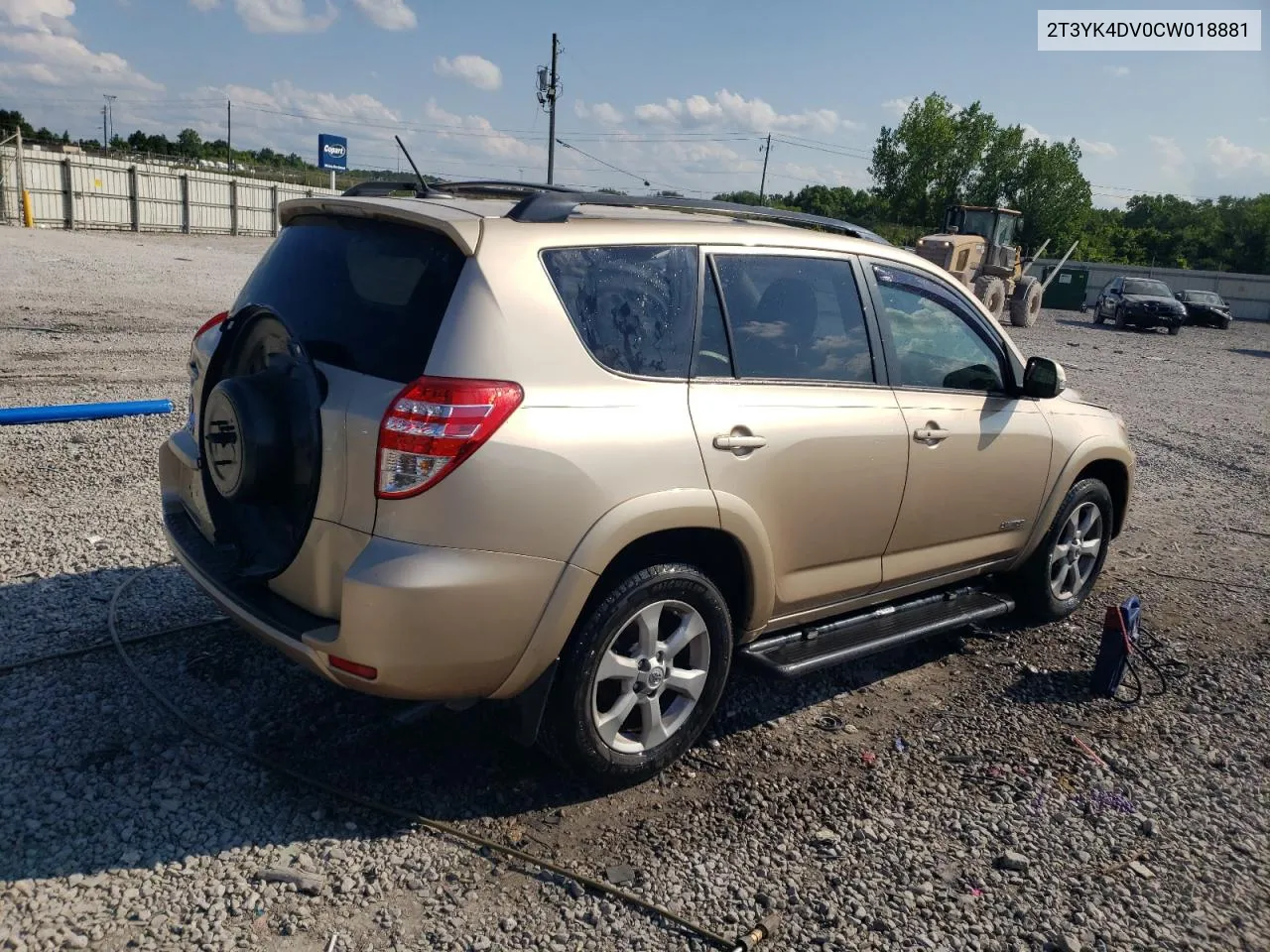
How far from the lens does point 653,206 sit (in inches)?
159

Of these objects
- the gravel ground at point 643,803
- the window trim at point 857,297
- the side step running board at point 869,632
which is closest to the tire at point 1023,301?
the gravel ground at point 643,803

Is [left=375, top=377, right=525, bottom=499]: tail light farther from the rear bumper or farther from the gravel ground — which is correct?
the gravel ground

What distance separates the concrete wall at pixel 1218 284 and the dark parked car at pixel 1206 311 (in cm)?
902

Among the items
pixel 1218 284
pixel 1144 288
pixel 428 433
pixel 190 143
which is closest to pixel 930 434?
pixel 428 433

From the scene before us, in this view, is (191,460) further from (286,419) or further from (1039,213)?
(1039,213)

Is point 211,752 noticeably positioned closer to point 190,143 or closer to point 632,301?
point 632,301

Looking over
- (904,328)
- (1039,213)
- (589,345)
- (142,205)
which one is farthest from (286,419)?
(1039,213)

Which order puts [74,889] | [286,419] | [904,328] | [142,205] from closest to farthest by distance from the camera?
1. [74,889]
2. [286,419]
3. [904,328]
4. [142,205]

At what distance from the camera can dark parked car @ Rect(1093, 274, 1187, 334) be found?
3083 cm

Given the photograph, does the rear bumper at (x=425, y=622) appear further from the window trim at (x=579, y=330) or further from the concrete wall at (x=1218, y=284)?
the concrete wall at (x=1218, y=284)

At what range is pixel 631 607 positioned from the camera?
126 inches

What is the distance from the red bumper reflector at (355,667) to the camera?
2857 millimetres

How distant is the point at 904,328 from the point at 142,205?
132 feet

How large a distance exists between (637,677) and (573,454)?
32.7 inches
